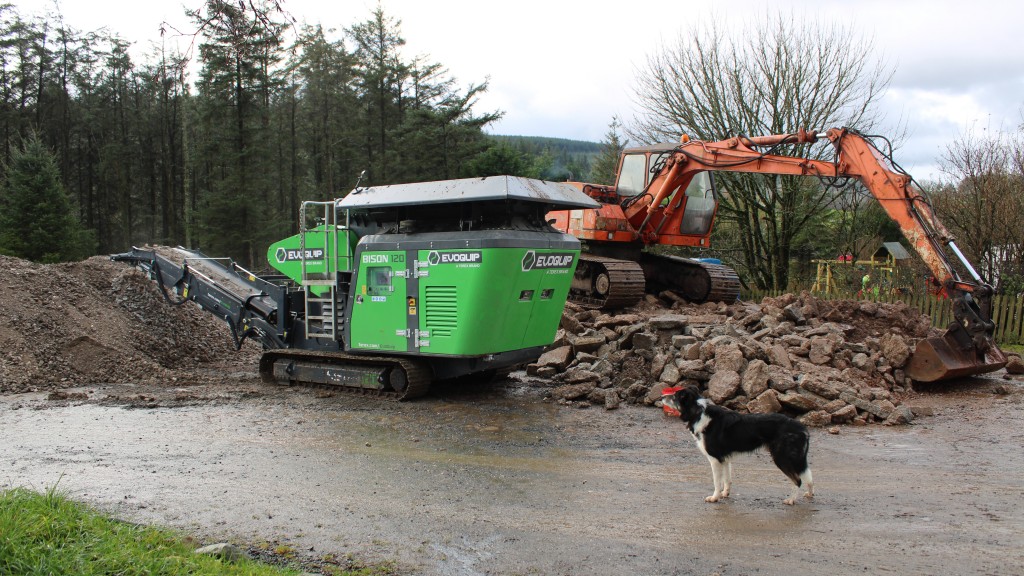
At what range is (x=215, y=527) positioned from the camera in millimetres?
4848

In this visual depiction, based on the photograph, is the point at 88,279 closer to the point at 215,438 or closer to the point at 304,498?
the point at 215,438

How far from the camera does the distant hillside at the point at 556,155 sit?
23.6 metres

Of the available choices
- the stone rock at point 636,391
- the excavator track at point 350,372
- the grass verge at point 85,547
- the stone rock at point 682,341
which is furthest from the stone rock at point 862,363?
the grass verge at point 85,547

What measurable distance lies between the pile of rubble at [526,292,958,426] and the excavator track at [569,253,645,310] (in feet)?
1.36

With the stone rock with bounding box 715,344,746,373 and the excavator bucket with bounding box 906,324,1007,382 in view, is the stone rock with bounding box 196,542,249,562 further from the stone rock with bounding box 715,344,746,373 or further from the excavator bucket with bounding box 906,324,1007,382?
the excavator bucket with bounding box 906,324,1007,382

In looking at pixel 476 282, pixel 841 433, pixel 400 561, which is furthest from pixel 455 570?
pixel 841 433

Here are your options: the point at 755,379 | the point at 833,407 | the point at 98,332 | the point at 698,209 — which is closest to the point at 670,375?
the point at 755,379

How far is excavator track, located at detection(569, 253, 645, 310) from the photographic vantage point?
41.1 ft

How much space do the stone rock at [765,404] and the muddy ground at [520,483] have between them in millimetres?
629

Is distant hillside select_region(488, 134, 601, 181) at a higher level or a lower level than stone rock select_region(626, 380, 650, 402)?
higher

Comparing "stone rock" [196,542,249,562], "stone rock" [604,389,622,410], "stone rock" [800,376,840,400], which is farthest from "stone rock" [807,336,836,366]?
"stone rock" [196,542,249,562]

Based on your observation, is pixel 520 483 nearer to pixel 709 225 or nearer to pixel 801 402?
pixel 801 402

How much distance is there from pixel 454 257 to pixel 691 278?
7115mm

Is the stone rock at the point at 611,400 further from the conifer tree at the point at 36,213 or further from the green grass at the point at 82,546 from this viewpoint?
the conifer tree at the point at 36,213
